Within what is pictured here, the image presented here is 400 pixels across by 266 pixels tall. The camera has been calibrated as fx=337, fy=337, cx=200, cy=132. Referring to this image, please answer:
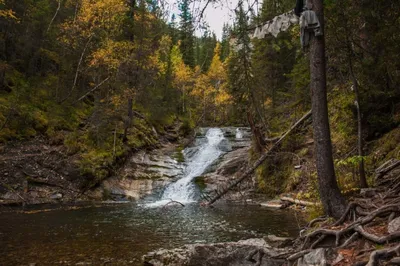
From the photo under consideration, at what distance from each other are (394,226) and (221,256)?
132 inches

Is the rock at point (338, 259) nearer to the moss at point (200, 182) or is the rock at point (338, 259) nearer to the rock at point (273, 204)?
the rock at point (273, 204)

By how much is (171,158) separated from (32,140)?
10.9 metres

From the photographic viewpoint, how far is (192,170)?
82.9 feet

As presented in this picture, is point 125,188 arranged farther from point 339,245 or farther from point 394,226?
point 394,226

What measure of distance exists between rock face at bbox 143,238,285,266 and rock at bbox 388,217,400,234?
186 cm

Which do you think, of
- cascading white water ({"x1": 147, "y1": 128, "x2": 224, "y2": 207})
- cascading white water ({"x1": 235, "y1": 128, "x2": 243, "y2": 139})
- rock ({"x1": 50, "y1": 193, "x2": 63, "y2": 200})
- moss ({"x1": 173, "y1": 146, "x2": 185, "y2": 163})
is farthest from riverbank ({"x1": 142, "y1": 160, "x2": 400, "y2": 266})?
cascading white water ({"x1": 235, "y1": 128, "x2": 243, "y2": 139})

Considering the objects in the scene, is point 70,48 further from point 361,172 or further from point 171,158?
point 361,172

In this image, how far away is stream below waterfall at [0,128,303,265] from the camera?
8766mm

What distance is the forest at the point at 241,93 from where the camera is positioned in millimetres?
8102

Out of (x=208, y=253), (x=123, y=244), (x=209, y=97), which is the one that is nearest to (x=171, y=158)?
(x=123, y=244)

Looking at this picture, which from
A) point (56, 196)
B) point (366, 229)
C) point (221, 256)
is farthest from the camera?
point (56, 196)

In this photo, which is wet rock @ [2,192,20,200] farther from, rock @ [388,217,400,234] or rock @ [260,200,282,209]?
rock @ [388,217,400,234]

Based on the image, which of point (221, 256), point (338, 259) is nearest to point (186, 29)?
point (221, 256)

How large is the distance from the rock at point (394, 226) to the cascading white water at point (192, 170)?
1405cm
